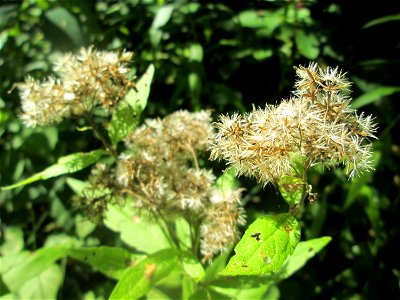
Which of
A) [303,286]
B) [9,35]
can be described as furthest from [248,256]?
[9,35]

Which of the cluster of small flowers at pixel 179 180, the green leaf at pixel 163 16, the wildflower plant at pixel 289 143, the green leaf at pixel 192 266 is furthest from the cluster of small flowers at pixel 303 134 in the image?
the green leaf at pixel 163 16

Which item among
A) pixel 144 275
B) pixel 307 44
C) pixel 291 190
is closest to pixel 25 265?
pixel 144 275

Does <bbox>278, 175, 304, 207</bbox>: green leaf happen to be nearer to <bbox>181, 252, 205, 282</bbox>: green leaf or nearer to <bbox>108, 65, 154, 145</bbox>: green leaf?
<bbox>181, 252, 205, 282</bbox>: green leaf

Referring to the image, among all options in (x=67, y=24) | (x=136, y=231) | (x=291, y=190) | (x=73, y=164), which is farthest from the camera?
(x=67, y=24)

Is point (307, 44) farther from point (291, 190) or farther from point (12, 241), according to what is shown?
point (12, 241)

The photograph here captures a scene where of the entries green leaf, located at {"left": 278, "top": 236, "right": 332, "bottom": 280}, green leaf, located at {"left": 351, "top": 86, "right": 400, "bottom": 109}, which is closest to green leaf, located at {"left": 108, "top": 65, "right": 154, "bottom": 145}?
green leaf, located at {"left": 278, "top": 236, "right": 332, "bottom": 280}

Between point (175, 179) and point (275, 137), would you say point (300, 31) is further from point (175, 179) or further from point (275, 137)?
point (275, 137)
